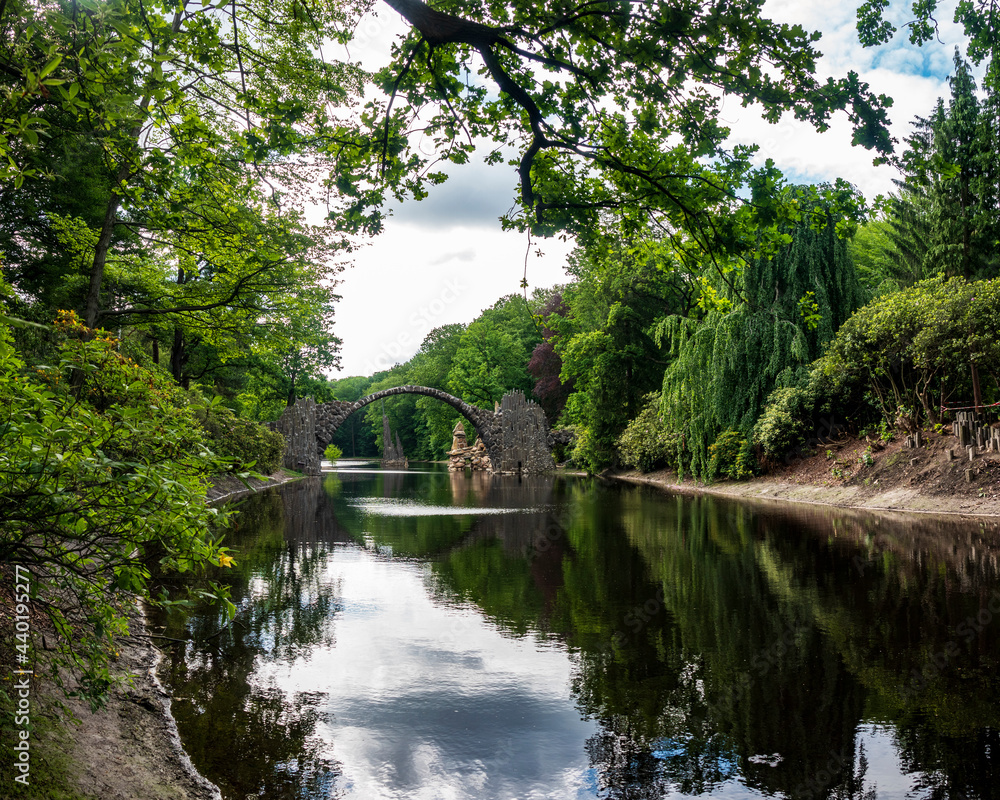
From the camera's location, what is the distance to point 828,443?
22.0m

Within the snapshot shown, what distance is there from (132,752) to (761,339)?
A: 23054 mm

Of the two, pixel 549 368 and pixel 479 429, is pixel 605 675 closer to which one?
pixel 549 368

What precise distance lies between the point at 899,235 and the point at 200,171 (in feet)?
112

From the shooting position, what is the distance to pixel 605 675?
552 centimetres

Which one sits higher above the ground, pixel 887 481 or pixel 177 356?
pixel 177 356

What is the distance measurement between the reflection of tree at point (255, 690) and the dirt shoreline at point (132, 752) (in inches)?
4.6

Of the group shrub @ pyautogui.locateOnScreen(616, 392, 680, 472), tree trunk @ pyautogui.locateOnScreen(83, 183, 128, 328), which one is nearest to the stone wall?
shrub @ pyautogui.locateOnScreen(616, 392, 680, 472)

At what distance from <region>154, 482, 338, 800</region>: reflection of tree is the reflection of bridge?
1271 inches

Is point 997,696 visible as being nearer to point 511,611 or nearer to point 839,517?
point 511,611

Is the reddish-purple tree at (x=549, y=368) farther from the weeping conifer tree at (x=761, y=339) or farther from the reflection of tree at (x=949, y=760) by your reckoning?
the reflection of tree at (x=949, y=760)

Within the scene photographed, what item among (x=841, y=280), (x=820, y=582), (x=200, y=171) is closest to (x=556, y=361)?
(x=841, y=280)

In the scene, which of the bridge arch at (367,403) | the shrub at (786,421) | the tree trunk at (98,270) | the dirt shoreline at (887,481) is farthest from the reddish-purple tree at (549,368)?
the tree trunk at (98,270)

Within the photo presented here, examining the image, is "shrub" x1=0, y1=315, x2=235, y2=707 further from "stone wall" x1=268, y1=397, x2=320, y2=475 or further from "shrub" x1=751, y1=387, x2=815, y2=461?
"stone wall" x1=268, y1=397, x2=320, y2=475

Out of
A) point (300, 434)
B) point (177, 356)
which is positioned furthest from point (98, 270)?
point (300, 434)
